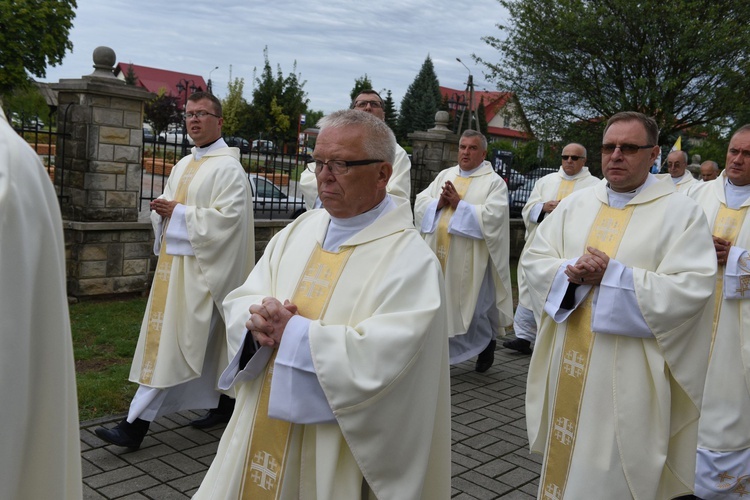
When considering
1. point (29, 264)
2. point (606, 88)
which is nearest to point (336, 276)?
point (29, 264)

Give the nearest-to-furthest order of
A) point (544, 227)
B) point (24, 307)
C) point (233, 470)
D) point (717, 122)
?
point (24, 307), point (233, 470), point (544, 227), point (717, 122)

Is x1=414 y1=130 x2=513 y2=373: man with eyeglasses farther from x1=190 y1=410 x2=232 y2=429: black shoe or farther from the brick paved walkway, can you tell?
x1=190 y1=410 x2=232 y2=429: black shoe

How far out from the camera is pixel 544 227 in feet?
14.5

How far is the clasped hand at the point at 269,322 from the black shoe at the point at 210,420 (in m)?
2.98

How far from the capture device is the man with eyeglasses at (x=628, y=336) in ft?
12.1

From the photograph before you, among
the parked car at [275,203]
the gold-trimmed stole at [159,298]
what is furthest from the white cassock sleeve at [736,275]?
the parked car at [275,203]

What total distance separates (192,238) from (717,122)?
50.5 feet

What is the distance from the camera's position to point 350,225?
9.96ft

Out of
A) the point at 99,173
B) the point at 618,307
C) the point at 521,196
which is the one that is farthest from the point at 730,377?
the point at 521,196

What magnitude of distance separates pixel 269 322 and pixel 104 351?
4879 mm

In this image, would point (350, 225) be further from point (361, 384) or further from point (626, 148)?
point (626, 148)

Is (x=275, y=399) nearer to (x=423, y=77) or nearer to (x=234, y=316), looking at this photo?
(x=234, y=316)

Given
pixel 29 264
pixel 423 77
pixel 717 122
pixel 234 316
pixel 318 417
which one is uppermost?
pixel 423 77

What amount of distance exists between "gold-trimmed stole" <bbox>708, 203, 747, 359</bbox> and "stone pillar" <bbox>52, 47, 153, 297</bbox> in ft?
19.9
